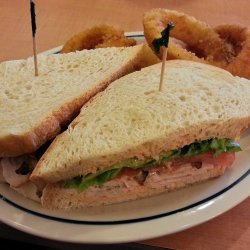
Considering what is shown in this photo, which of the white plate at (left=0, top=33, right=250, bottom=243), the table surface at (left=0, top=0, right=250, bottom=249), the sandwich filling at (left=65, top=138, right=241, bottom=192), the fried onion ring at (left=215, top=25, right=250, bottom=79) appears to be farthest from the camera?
the table surface at (left=0, top=0, right=250, bottom=249)

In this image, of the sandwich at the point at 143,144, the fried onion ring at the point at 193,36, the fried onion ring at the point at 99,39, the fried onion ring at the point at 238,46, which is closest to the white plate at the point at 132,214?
the sandwich at the point at 143,144

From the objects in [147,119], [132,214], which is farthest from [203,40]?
[132,214]

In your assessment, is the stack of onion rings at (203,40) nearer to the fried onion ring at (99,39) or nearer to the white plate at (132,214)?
the fried onion ring at (99,39)

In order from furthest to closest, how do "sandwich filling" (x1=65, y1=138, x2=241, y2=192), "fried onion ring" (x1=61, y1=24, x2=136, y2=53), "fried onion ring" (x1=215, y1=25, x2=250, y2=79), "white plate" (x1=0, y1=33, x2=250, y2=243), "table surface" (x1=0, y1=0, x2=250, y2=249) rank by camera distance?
"table surface" (x1=0, y1=0, x2=250, y2=249), "fried onion ring" (x1=61, y1=24, x2=136, y2=53), "fried onion ring" (x1=215, y1=25, x2=250, y2=79), "sandwich filling" (x1=65, y1=138, x2=241, y2=192), "white plate" (x1=0, y1=33, x2=250, y2=243)

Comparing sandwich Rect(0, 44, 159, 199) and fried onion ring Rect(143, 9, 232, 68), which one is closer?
sandwich Rect(0, 44, 159, 199)

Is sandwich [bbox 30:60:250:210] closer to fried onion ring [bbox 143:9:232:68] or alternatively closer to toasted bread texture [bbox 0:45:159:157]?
toasted bread texture [bbox 0:45:159:157]

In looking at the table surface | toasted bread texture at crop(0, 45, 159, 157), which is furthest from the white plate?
the table surface

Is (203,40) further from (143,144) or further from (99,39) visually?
(143,144)
